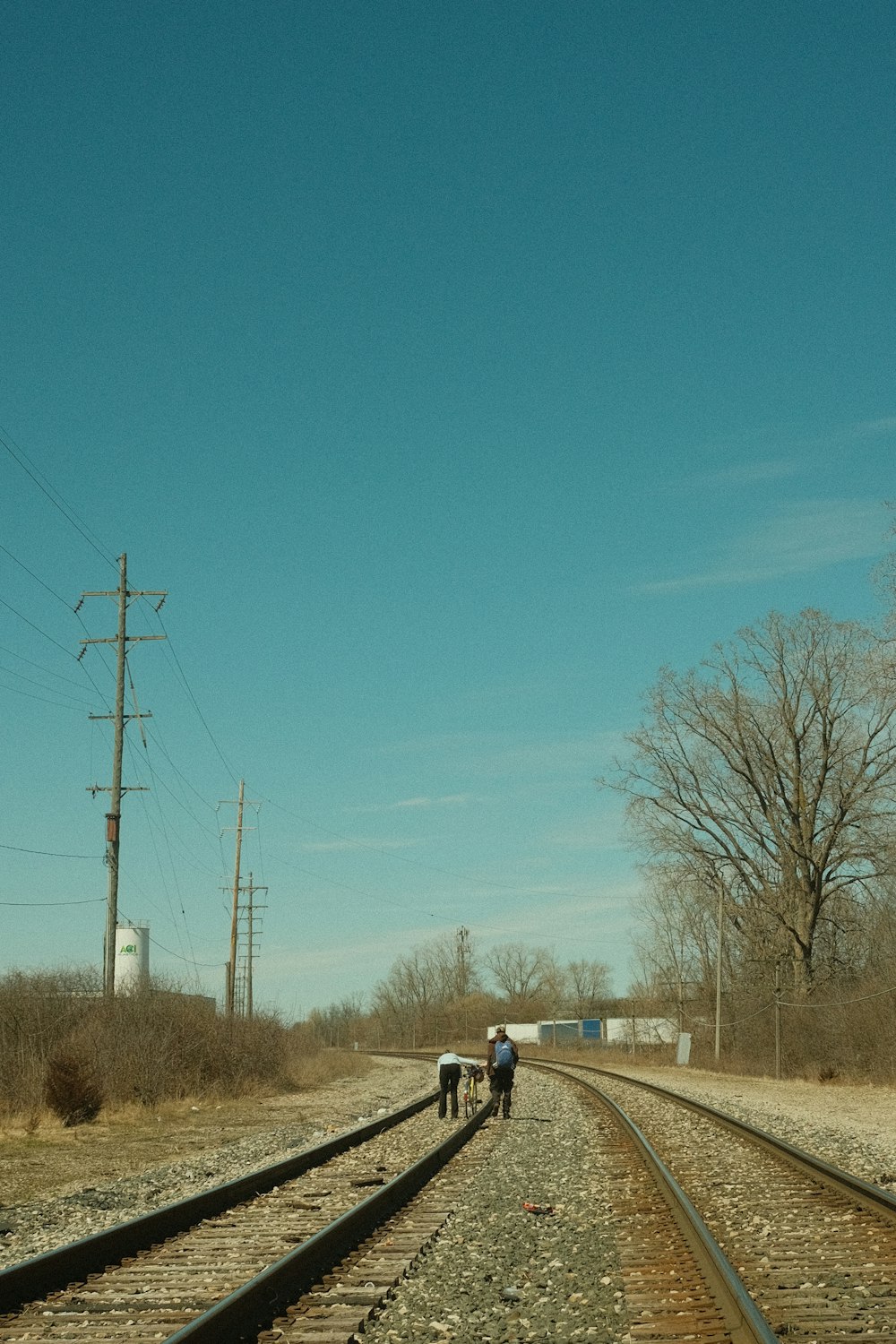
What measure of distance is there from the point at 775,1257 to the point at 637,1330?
2392 mm

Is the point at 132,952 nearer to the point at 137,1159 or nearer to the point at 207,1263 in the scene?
the point at 137,1159

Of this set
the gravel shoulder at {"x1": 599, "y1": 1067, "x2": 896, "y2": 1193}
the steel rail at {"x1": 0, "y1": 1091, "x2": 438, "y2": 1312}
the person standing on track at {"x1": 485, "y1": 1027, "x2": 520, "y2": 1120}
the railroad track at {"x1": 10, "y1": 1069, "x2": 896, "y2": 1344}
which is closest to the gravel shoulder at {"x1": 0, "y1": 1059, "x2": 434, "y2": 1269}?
the steel rail at {"x1": 0, "y1": 1091, "x2": 438, "y2": 1312}

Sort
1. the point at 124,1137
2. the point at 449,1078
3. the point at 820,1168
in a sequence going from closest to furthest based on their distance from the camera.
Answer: the point at 820,1168 < the point at 124,1137 < the point at 449,1078

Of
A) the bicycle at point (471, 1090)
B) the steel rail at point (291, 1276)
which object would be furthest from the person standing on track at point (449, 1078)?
the steel rail at point (291, 1276)

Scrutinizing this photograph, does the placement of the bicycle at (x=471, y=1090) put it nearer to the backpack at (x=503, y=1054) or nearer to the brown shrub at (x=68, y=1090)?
the backpack at (x=503, y=1054)

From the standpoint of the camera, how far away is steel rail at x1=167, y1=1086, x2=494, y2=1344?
6.99 metres

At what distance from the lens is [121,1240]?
9836mm

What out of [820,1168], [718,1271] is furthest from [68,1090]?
[718,1271]

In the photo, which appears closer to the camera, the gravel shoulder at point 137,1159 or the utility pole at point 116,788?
the gravel shoulder at point 137,1159

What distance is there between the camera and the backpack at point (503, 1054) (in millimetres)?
23609

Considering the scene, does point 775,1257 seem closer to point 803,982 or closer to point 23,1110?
point 23,1110

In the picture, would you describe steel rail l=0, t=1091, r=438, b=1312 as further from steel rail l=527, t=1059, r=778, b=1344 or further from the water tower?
the water tower

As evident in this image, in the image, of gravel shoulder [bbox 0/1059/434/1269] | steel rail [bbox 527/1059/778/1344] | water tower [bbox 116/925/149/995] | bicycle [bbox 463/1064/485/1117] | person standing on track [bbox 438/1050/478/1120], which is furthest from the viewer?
water tower [bbox 116/925/149/995]

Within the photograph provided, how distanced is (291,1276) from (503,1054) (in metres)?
15.6
